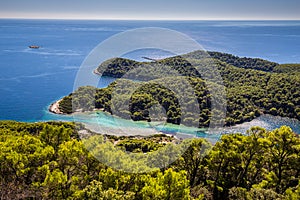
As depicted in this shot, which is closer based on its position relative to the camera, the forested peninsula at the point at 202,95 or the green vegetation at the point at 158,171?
the green vegetation at the point at 158,171

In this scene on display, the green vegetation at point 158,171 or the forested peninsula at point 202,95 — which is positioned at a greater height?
the green vegetation at point 158,171

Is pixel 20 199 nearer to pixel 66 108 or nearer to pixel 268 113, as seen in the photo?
pixel 66 108

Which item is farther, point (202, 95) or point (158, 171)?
point (202, 95)

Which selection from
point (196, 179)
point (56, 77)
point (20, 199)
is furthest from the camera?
point (56, 77)

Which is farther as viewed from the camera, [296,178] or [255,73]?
[255,73]

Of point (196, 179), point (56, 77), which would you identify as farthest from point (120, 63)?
point (196, 179)

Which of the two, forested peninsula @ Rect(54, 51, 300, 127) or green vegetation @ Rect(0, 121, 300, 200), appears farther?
forested peninsula @ Rect(54, 51, 300, 127)

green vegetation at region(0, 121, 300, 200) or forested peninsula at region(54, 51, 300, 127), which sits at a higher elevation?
green vegetation at region(0, 121, 300, 200)

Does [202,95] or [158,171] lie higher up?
[158,171]
